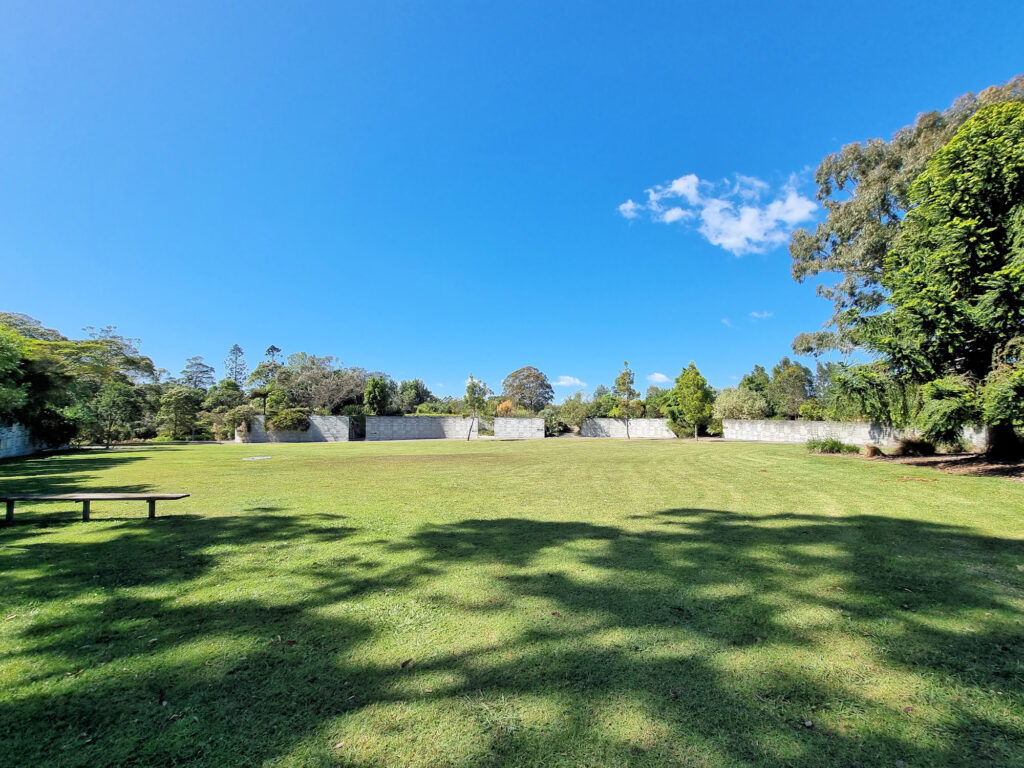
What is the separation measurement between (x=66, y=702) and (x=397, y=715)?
1.87 metres

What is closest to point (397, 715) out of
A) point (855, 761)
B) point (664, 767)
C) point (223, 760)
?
point (223, 760)

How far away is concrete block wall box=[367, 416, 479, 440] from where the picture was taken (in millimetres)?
39219

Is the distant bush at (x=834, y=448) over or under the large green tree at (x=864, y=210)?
under

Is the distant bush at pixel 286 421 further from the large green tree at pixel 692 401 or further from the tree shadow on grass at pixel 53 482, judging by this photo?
the large green tree at pixel 692 401

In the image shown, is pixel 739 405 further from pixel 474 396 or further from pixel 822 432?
pixel 474 396

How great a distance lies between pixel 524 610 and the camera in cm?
336

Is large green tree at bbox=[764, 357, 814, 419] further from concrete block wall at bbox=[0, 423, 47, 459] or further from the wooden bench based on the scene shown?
concrete block wall at bbox=[0, 423, 47, 459]

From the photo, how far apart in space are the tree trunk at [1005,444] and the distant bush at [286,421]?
4100cm

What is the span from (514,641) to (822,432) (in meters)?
33.6

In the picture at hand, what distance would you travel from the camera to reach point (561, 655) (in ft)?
8.93

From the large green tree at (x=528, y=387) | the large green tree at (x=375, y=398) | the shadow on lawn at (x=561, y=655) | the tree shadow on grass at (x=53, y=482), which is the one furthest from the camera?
the large green tree at (x=528, y=387)

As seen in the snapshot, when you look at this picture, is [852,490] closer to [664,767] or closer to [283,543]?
[664,767]

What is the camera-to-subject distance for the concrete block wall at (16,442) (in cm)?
1889

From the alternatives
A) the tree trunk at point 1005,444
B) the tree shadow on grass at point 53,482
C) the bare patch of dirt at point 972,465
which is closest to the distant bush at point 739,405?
the bare patch of dirt at point 972,465
